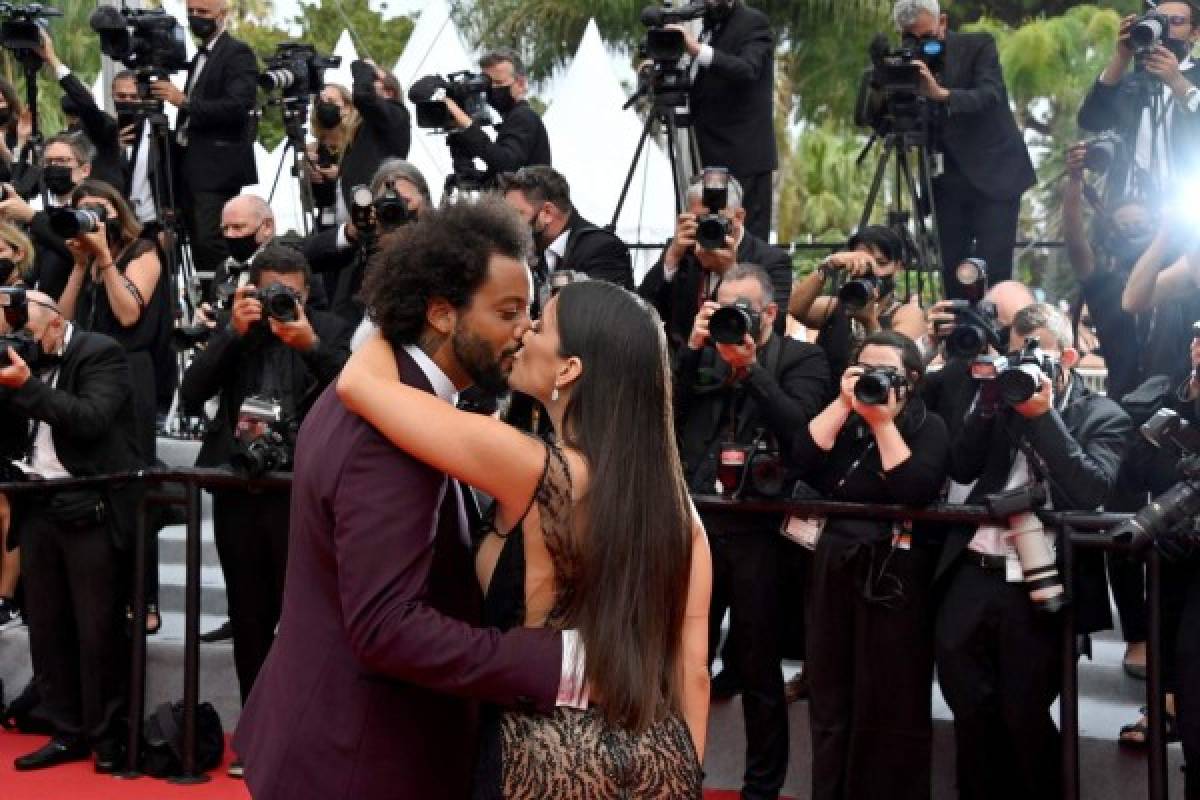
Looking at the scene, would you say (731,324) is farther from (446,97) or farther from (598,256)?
(446,97)

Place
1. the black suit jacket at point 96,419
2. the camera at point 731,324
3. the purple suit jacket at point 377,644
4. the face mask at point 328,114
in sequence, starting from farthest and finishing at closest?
the face mask at point 328,114, the black suit jacket at point 96,419, the camera at point 731,324, the purple suit jacket at point 377,644

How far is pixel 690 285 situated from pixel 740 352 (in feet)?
3.20

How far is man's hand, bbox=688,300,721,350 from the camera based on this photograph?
5.95 meters

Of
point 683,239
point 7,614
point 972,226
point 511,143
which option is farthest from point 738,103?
A: point 7,614

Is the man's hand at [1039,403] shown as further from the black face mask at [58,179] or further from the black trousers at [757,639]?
the black face mask at [58,179]

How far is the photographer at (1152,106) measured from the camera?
23.3ft

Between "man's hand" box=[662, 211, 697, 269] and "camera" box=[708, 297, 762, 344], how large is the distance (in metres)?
0.84

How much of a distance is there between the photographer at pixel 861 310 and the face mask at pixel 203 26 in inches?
131

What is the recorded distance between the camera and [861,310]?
667 centimetres

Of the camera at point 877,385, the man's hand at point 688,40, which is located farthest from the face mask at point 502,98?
the camera at point 877,385

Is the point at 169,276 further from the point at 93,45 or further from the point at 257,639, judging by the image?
the point at 93,45

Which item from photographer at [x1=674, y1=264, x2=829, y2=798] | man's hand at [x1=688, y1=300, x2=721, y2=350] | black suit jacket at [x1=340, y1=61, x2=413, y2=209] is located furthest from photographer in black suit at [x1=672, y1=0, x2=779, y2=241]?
man's hand at [x1=688, y1=300, x2=721, y2=350]

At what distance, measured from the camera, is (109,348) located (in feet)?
22.9

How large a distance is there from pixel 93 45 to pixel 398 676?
1302 inches
